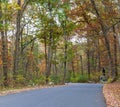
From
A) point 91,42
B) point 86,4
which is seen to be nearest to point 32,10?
point 86,4

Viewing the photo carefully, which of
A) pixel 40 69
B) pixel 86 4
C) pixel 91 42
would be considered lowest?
pixel 40 69

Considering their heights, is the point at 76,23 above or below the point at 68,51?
above

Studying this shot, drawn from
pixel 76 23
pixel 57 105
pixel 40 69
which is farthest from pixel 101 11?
pixel 40 69

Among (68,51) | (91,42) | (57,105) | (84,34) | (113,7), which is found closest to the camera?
(57,105)

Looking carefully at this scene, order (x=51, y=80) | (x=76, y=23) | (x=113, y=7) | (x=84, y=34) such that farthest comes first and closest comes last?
(x=84, y=34) → (x=76, y=23) → (x=51, y=80) → (x=113, y=7)

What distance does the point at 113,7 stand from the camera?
36.3m

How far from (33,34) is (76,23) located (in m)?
6.54

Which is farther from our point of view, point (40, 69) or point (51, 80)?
point (40, 69)

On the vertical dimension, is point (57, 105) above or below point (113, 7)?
below

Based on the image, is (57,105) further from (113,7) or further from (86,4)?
(86,4)

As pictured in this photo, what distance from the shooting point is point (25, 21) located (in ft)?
159

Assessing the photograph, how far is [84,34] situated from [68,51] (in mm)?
6832

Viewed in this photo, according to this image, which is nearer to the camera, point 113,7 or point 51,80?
point 113,7

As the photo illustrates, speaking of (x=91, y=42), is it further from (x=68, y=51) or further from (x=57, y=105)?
(x=57, y=105)
